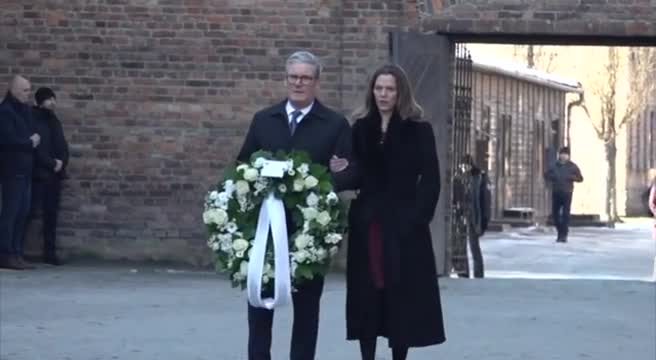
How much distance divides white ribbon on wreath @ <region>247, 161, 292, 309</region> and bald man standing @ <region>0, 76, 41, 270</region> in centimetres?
828

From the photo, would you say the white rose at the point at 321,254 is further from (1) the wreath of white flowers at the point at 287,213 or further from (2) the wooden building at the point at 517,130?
(2) the wooden building at the point at 517,130

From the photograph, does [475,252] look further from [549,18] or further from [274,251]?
[274,251]

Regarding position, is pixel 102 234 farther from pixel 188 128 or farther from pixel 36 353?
pixel 36 353

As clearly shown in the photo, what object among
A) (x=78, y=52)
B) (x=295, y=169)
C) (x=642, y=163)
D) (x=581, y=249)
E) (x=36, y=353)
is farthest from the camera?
(x=642, y=163)

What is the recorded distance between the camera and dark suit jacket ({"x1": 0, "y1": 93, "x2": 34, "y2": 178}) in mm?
16641

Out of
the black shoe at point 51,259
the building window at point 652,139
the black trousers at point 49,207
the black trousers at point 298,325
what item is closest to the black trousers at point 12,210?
the black trousers at point 49,207

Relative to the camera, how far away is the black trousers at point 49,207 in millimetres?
17172

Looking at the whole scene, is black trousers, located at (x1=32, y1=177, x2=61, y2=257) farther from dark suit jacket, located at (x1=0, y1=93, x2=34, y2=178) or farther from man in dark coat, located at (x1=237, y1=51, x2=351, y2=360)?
man in dark coat, located at (x1=237, y1=51, x2=351, y2=360)

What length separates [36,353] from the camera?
10969 millimetres

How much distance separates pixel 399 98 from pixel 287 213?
935 millimetres

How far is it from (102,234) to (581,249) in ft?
49.7

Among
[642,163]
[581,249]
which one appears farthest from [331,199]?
[642,163]

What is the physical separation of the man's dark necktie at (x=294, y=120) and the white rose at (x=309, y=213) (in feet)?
1.59

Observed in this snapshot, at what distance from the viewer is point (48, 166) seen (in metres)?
17.0
